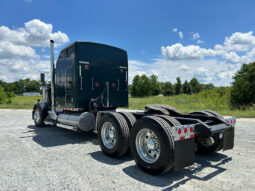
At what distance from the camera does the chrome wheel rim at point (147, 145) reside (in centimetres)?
375

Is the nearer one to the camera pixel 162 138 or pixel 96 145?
pixel 162 138

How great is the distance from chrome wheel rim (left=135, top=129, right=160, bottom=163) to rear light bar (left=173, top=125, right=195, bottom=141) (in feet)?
1.48

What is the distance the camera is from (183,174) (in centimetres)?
365

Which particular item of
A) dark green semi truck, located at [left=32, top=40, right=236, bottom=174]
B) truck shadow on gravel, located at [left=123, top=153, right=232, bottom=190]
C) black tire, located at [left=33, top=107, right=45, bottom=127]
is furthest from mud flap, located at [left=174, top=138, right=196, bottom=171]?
black tire, located at [left=33, top=107, right=45, bottom=127]

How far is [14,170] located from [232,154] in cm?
493

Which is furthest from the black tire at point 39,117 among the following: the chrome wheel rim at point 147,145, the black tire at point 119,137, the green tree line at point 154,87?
the green tree line at point 154,87

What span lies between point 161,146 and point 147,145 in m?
0.48

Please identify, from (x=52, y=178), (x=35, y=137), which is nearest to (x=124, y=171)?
(x=52, y=178)

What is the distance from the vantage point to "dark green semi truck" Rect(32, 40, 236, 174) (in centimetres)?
347

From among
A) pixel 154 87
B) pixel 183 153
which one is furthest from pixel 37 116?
pixel 154 87

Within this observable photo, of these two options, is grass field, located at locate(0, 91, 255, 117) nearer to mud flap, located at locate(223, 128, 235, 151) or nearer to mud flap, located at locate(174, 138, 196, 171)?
mud flap, located at locate(223, 128, 235, 151)

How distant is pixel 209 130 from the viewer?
362 cm

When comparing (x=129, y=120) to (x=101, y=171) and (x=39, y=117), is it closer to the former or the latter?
(x=101, y=171)

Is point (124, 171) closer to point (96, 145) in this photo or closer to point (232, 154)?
point (96, 145)
